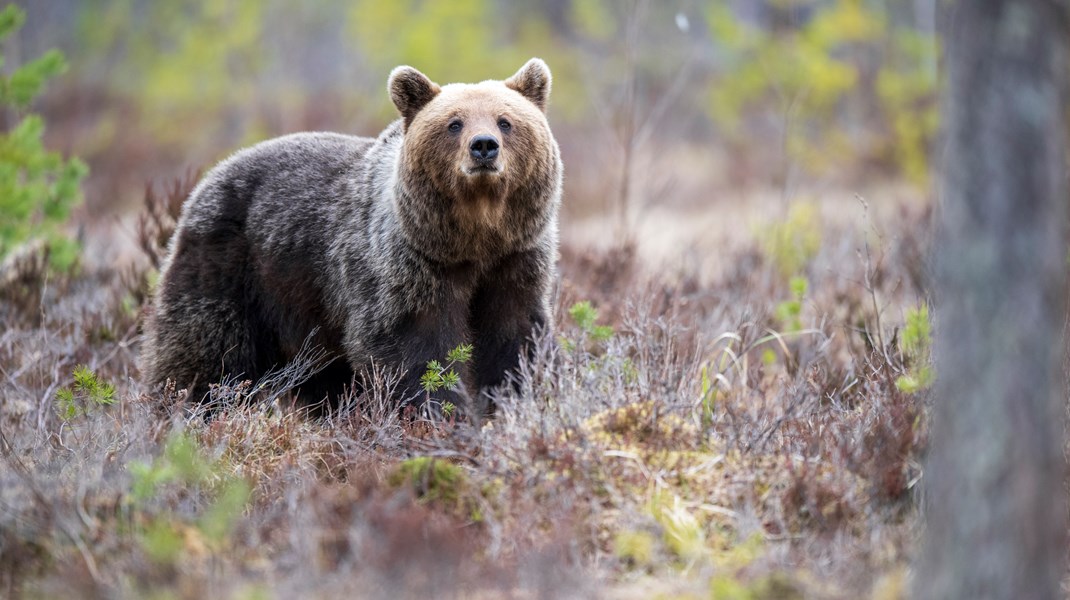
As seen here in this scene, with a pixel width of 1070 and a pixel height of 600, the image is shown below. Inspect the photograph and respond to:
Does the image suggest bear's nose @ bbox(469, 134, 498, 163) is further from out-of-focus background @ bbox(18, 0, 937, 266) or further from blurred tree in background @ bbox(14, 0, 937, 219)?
blurred tree in background @ bbox(14, 0, 937, 219)

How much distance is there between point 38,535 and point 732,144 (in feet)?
54.9

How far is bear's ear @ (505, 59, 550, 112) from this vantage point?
5.69m

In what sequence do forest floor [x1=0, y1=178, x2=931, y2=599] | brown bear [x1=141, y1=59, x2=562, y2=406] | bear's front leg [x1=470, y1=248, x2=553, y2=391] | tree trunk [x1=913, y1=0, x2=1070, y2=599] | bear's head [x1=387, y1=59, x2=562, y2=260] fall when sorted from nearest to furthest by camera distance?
tree trunk [x1=913, y1=0, x2=1070, y2=599]
forest floor [x1=0, y1=178, x2=931, y2=599]
bear's head [x1=387, y1=59, x2=562, y2=260]
brown bear [x1=141, y1=59, x2=562, y2=406]
bear's front leg [x1=470, y1=248, x2=553, y2=391]

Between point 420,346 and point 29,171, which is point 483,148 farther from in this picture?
point 29,171

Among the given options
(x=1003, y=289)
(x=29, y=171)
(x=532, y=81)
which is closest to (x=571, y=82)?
(x=29, y=171)

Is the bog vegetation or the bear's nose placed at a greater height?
the bear's nose

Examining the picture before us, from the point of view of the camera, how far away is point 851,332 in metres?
7.00

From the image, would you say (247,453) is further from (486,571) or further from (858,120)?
(858,120)

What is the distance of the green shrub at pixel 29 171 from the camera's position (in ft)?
22.5

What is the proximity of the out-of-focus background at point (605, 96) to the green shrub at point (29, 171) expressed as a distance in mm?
2456

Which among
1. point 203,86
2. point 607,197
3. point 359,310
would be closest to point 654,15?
point 203,86

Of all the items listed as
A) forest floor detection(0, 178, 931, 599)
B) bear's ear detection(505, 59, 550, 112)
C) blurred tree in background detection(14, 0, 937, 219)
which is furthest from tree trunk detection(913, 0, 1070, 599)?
blurred tree in background detection(14, 0, 937, 219)

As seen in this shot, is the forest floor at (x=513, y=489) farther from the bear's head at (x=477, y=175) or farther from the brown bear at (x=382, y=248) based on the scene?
the bear's head at (x=477, y=175)

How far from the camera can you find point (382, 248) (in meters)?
5.40
